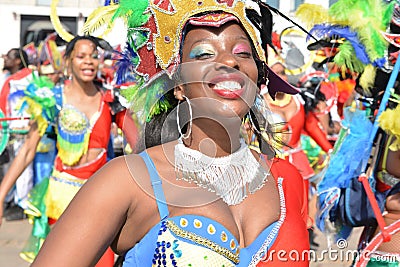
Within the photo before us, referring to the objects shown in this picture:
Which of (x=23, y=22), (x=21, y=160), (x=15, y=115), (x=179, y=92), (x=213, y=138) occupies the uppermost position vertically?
(x=179, y=92)

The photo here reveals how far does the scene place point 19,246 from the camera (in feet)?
25.3

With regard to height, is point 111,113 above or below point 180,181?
below

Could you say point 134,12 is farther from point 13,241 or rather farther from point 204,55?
point 13,241

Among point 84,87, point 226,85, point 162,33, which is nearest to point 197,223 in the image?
point 226,85

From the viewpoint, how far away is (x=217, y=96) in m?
2.30

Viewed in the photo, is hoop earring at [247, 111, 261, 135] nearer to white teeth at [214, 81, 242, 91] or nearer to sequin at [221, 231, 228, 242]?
A: white teeth at [214, 81, 242, 91]

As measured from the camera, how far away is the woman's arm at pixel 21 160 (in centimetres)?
495

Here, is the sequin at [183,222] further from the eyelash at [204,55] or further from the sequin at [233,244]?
the eyelash at [204,55]

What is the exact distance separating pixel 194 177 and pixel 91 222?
43 centimetres

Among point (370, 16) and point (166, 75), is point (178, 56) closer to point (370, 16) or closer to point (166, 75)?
point (166, 75)

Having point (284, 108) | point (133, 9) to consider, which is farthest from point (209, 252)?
point (284, 108)

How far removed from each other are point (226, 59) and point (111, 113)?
3.57 metres

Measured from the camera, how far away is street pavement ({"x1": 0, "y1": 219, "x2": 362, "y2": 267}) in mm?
6879

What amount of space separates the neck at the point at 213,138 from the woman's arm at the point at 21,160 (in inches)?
102
